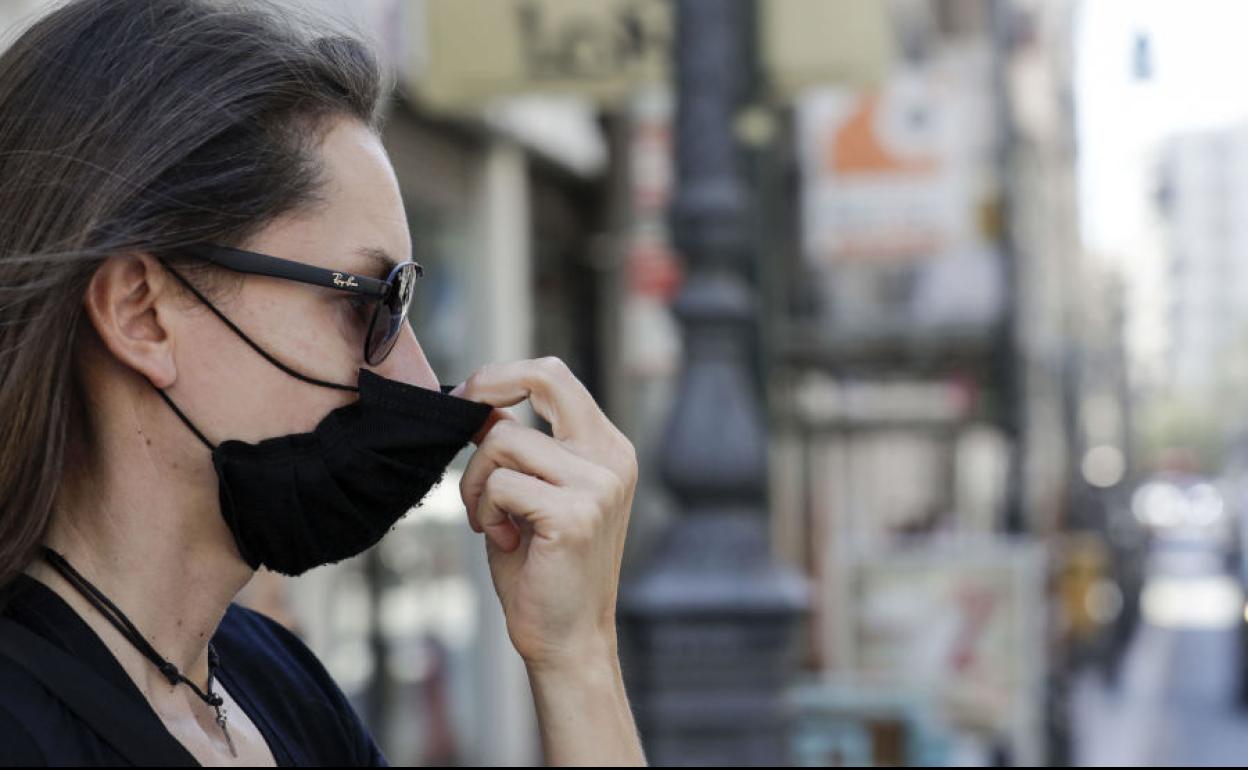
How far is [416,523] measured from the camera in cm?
1001

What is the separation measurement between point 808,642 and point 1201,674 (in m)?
8.51

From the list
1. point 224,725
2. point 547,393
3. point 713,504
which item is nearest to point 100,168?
point 547,393

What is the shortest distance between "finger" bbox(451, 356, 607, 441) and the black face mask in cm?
3

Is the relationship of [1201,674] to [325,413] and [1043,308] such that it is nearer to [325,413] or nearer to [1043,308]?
[1043,308]

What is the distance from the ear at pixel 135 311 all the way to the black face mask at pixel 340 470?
4 centimetres

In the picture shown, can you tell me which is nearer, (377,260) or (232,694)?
(377,260)

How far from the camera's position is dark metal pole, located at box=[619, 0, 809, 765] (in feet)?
15.0

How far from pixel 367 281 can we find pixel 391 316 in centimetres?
5

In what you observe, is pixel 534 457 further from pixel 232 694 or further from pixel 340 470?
pixel 232 694

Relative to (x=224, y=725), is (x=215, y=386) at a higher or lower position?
higher

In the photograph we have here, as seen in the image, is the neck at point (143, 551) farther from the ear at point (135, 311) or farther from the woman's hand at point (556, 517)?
the woman's hand at point (556, 517)

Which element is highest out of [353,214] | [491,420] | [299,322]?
[353,214]

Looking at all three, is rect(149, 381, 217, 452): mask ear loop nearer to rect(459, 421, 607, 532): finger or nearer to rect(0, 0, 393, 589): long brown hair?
rect(0, 0, 393, 589): long brown hair

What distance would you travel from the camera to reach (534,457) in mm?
1856
